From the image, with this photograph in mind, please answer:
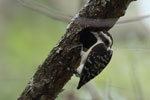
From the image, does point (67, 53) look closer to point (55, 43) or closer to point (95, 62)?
point (95, 62)

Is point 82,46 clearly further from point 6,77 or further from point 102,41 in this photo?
point 6,77

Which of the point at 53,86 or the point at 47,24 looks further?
the point at 47,24

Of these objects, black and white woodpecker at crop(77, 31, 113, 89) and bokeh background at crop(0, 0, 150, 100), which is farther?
bokeh background at crop(0, 0, 150, 100)

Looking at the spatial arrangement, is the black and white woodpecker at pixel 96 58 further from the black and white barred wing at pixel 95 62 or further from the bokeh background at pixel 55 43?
the bokeh background at pixel 55 43

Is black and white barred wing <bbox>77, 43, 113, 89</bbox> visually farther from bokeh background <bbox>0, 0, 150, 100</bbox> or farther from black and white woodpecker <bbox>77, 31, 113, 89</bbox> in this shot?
bokeh background <bbox>0, 0, 150, 100</bbox>

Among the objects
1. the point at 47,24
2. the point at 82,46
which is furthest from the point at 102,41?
the point at 47,24

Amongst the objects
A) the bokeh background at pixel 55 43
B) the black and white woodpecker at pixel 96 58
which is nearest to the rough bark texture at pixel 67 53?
the black and white woodpecker at pixel 96 58

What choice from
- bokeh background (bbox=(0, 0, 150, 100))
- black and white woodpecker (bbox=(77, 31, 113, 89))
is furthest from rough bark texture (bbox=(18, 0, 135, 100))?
bokeh background (bbox=(0, 0, 150, 100))
